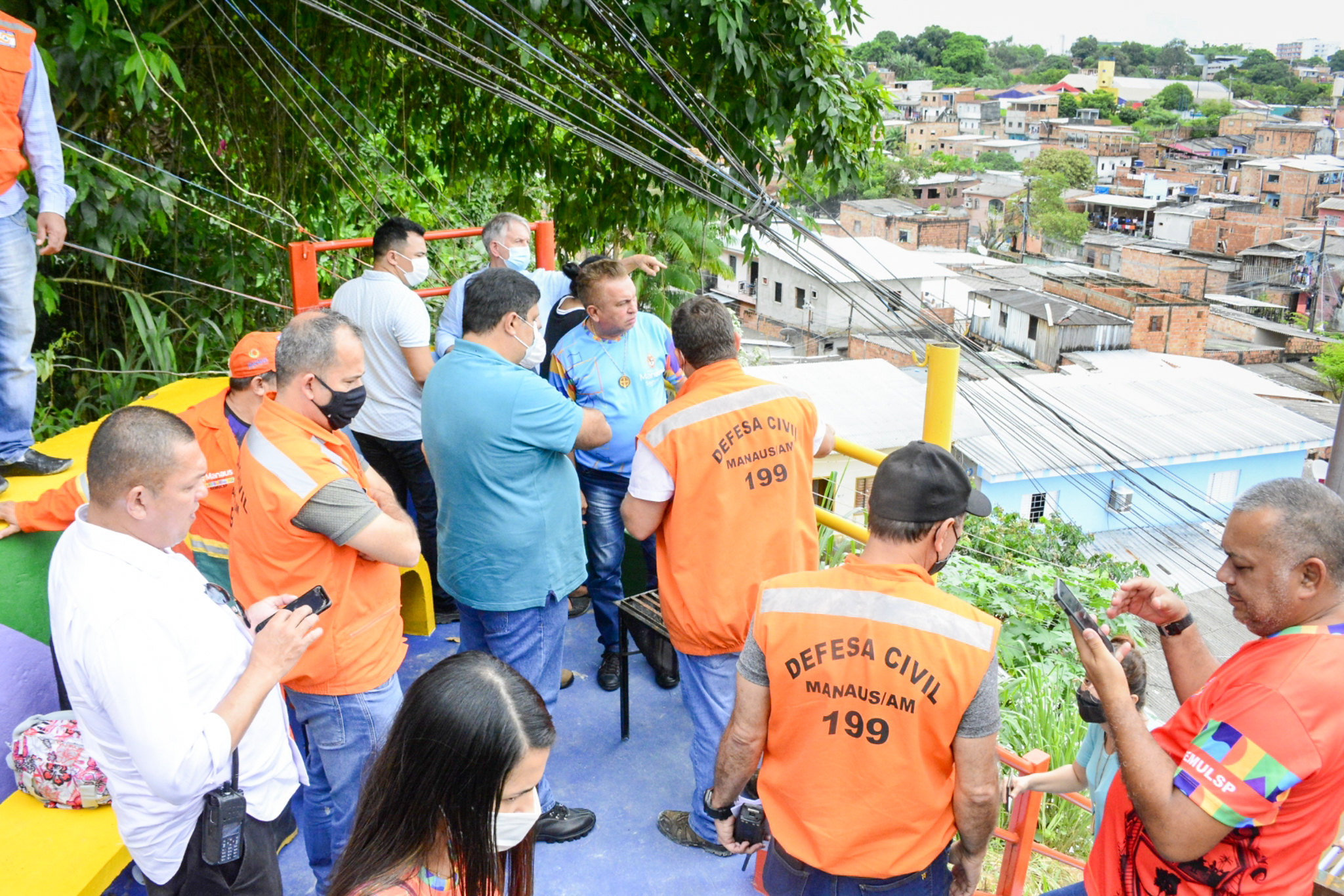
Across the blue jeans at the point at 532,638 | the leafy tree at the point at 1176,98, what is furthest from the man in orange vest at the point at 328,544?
the leafy tree at the point at 1176,98

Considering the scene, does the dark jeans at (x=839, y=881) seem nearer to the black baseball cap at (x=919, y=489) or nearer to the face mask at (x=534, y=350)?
the black baseball cap at (x=919, y=489)

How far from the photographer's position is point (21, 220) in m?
3.88

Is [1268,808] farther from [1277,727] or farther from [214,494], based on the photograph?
[214,494]

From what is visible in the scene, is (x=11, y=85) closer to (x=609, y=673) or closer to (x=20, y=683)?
(x=20, y=683)

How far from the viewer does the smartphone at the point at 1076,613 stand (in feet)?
6.97

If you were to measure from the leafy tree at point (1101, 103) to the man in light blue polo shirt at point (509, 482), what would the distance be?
115m

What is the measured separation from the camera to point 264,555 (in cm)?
271

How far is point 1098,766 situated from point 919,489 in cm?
86

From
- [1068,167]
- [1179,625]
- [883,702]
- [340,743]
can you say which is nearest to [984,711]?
[883,702]

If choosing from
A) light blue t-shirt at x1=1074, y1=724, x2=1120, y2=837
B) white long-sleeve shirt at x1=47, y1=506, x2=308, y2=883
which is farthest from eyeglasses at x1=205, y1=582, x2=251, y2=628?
light blue t-shirt at x1=1074, y1=724, x2=1120, y2=837

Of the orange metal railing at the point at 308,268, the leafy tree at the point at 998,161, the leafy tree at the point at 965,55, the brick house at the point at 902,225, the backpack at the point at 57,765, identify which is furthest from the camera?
the leafy tree at the point at 965,55

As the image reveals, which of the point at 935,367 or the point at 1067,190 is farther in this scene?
the point at 1067,190

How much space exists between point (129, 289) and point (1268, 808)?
684 cm

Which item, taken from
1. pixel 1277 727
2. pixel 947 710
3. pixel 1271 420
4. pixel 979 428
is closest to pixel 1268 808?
pixel 1277 727
